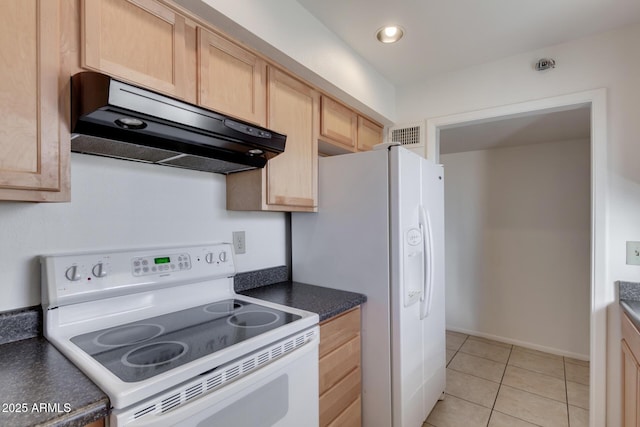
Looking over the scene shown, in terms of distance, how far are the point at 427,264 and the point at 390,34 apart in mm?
1430

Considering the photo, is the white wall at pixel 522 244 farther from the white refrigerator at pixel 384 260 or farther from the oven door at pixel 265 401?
the oven door at pixel 265 401

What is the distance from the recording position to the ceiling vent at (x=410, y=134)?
252cm

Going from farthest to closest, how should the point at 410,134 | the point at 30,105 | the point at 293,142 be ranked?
the point at 410,134 → the point at 293,142 → the point at 30,105

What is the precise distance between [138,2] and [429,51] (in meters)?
1.74

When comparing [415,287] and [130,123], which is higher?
[130,123]

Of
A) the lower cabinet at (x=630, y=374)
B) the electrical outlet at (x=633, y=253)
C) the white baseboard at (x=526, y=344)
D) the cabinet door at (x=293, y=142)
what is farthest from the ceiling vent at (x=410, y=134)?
the white baseboard at (x=526, y=344)

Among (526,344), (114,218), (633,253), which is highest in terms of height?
(114,218)

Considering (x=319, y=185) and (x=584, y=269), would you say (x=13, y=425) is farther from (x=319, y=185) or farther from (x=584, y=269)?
(x=584, y=269)

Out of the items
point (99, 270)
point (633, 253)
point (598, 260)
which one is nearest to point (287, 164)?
point (99, 270)

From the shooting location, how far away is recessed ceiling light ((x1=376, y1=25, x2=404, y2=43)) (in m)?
1.86

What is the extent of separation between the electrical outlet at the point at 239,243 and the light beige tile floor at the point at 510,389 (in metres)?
1.67

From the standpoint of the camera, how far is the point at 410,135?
2.58 m

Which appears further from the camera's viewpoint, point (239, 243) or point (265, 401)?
point (239, 243)

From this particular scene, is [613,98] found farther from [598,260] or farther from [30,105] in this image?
[30,105]
